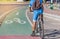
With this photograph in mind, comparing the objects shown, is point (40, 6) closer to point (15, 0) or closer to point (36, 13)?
point (36, 13)

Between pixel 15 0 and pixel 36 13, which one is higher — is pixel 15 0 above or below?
below

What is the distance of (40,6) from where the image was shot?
30.1 ft

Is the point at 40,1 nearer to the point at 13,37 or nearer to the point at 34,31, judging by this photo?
the point at 34,31

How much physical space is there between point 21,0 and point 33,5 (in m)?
44.0

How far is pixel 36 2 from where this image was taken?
9203mm

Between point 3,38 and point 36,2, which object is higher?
point 36,2

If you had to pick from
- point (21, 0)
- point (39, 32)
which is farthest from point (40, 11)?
point (21, 0)

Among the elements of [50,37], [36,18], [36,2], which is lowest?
[50,37]

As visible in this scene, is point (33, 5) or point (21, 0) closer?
point (33, 5)

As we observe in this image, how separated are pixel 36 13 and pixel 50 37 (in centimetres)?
120

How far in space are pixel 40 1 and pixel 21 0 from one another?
144 ft

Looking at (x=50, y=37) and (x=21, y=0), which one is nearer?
(x=50, y=37)

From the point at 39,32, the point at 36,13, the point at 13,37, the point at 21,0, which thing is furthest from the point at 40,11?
the point at 21,0

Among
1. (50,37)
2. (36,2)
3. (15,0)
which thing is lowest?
(15,0)
